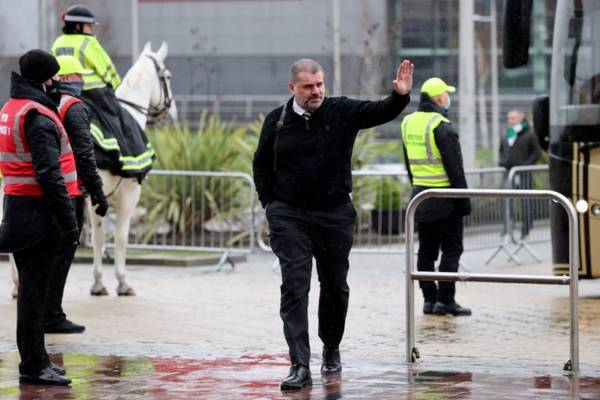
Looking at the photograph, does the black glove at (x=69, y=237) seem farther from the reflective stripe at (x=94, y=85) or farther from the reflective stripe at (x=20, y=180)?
the reflective stripe at (x=94, y=85)

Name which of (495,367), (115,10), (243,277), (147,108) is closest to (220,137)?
(243,277)

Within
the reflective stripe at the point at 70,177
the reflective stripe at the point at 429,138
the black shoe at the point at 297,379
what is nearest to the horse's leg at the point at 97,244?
the reflective stripe at the point at 429,138

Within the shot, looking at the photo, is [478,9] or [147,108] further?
[478,9]

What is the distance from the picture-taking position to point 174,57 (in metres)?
54.1

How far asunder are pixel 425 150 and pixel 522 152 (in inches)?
359

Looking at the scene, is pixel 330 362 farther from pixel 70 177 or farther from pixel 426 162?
pixel 426 162

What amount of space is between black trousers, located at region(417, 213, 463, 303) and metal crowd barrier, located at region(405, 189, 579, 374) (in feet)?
9.76

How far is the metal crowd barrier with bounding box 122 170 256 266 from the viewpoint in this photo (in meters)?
19.2

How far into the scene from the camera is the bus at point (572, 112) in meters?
13.5

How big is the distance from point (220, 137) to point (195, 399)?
1310 centimetres

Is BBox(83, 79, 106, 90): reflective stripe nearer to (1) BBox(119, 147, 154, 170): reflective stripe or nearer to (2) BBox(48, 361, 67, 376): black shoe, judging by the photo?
(1) BBox(119, 147, 154, 170): reflective stripe

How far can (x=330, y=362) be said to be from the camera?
9336 millimetres

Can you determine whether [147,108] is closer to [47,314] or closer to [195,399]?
[47,314]

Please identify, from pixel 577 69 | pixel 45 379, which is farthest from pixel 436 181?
pixel 45 379
